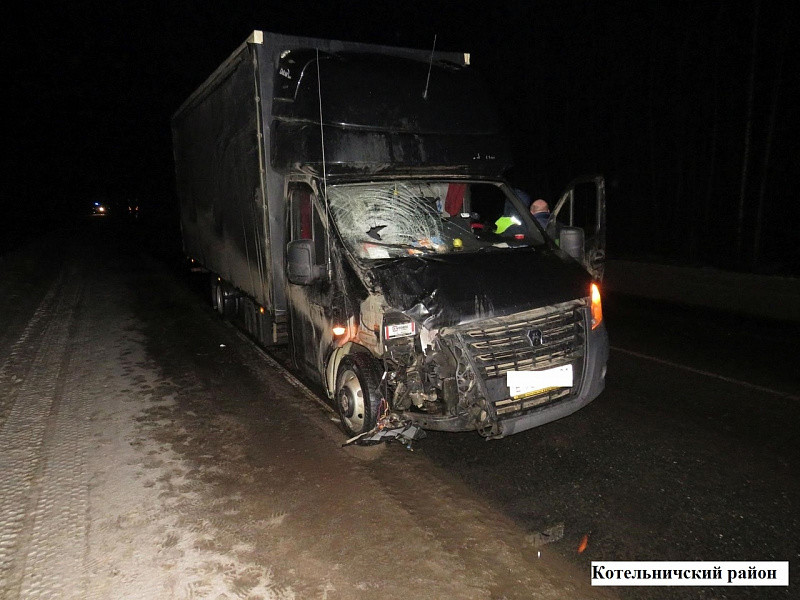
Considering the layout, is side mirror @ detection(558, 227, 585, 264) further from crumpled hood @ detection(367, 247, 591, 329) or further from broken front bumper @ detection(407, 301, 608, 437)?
broken front bumper @ detection(407, 301, 608, 437)

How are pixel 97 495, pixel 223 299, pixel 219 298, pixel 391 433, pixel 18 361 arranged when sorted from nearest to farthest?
1. pixel 97 495
2. pixel 391 433
3. pixel 18 361
4. pixel 223 299
5. pixel 219 298

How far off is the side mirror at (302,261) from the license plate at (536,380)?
1749 mm

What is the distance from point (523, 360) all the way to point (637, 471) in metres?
1.18

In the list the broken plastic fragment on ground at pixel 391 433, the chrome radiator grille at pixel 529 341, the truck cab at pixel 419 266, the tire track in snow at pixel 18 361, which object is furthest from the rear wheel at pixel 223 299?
the chrome radiator grille at pixel 529 341

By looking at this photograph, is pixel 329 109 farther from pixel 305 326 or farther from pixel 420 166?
pixel 305 326

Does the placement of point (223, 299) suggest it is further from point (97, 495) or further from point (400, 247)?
point (97, 495)

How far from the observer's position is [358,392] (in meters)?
4.57

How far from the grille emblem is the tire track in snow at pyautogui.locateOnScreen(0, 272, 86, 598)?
3.24 m

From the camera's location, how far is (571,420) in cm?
521

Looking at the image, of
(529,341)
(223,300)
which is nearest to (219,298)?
(223,300)

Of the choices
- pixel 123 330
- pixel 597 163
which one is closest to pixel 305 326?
pixel 123 330

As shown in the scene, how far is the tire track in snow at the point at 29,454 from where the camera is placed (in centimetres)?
337

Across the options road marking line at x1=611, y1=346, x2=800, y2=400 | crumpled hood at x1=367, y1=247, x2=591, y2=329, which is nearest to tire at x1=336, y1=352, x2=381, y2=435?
crumpled hood at x1=367, y1=247, x2=591, y2=329

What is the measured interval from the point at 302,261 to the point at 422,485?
1.94 m
